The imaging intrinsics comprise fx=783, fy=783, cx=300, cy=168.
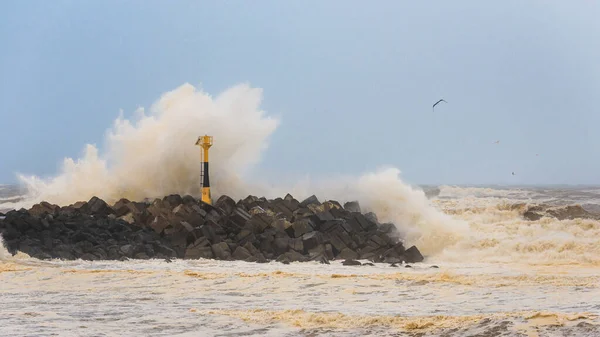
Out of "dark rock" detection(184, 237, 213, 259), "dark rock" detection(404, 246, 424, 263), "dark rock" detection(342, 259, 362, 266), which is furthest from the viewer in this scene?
"dark rock" detection(404, 246, 424, 263)

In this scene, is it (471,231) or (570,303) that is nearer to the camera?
(570,303)

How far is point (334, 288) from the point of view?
912 cm

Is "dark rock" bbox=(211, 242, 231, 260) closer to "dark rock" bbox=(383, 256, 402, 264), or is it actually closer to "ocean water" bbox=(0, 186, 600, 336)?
"ocean water" bbox=(0, 186, 600, 336)

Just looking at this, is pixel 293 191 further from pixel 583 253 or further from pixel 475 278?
pixel 475 278

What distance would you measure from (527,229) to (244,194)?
792cm

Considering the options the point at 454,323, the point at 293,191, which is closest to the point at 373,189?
the point at 293,191

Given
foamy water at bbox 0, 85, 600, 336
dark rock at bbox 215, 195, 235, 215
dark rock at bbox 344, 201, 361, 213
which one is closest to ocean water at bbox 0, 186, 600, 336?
foamy water at bbox 0, 85, 600, 336

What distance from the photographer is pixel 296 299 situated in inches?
331

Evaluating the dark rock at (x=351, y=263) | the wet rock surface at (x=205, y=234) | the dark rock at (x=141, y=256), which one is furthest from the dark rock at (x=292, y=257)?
the dark rock at (x=141, y=256)

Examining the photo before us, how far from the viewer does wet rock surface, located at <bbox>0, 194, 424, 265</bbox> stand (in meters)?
13.1

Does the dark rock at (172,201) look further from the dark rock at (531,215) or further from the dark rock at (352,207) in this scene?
the dark rock at (531,215)

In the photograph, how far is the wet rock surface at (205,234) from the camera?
13086 millimetres

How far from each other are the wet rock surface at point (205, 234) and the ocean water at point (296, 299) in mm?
643

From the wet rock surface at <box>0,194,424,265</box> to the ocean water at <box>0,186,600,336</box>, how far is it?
643mm
